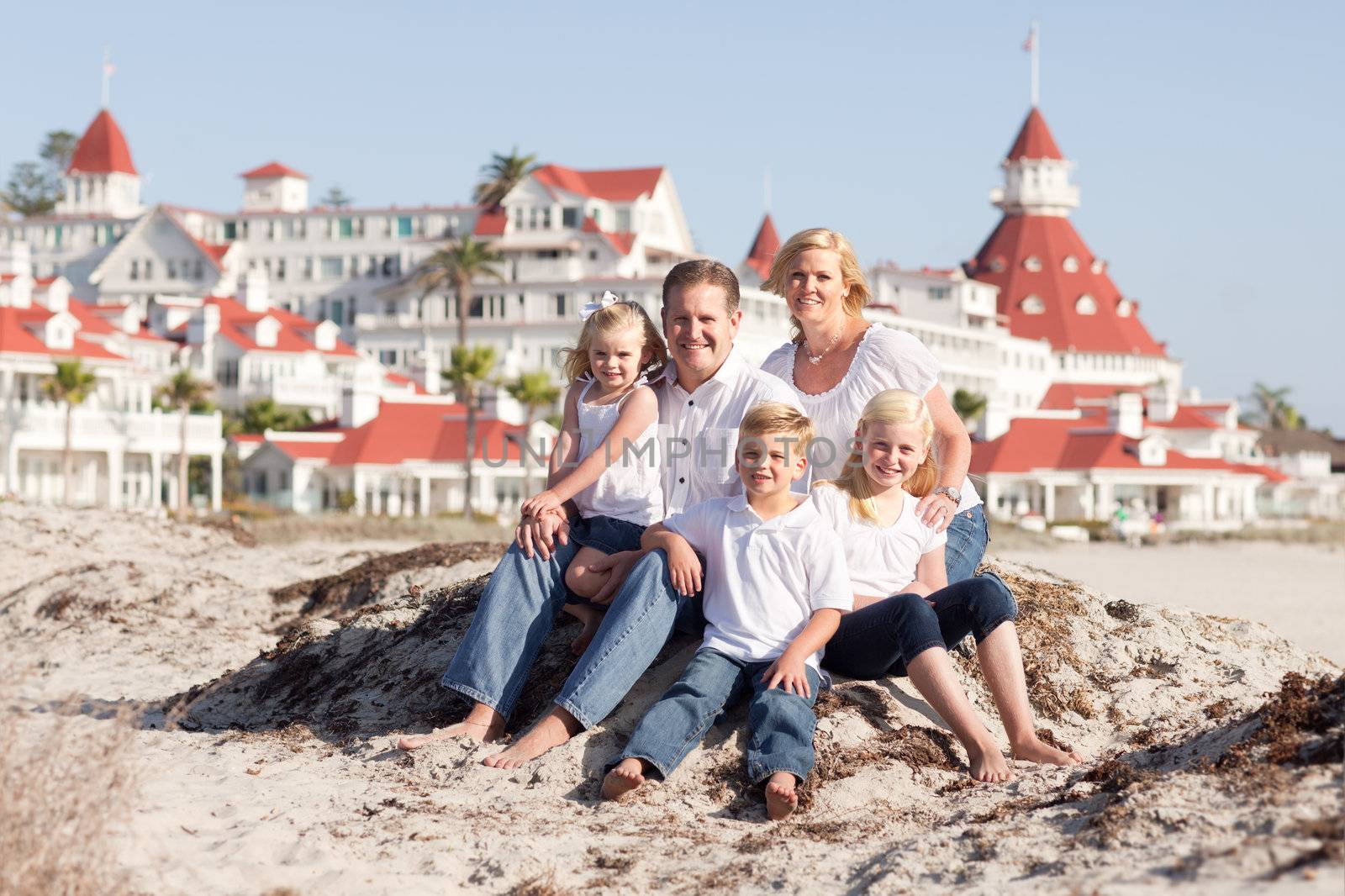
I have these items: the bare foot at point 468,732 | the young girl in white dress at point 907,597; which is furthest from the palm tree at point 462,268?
the young girl in white dress at point 907,597

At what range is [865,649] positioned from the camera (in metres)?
6.52

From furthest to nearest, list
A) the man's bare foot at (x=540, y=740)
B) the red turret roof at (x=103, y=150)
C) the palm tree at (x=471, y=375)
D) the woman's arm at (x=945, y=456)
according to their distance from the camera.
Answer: the red turret roof at (x=103, y=150) → the palm tree at (x=471, y=375) → the woman's arm at (x=945, y=456) → the man's bare foot at (x=540, y=740)

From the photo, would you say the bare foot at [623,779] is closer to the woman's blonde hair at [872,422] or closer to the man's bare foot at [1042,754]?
the woman's blonde hair at [872,422]

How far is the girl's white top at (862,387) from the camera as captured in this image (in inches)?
272

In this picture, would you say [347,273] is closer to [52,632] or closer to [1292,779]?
[52,632]

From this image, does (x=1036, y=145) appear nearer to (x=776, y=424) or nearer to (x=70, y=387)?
(x=70, y=387)

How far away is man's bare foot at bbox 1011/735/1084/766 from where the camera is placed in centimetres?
634

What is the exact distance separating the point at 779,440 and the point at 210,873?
263 cm

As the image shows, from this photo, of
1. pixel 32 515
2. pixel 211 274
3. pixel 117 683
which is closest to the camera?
pixel 117 683

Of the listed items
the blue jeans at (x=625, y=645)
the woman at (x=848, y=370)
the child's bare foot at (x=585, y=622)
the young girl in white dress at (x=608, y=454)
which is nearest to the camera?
the blue jeans at (x=625, y=645)

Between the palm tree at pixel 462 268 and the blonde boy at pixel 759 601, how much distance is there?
69.0 metres

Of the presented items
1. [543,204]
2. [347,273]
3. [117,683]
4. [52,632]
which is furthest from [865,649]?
[347,273]

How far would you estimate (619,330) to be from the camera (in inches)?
272

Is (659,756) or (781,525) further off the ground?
(781,525)
